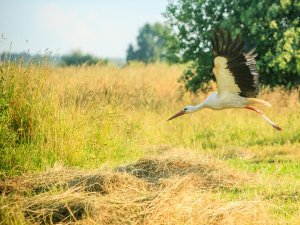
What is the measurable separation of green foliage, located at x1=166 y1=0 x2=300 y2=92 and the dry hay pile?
621cm

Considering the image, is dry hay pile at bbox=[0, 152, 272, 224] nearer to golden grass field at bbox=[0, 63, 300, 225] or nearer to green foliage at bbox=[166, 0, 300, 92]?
golden grass field at bbox=[0, 63, 300, 225]

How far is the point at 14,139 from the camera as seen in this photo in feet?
22.9

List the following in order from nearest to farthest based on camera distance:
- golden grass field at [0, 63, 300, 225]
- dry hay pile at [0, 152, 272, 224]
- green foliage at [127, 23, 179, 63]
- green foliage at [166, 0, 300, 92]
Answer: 1. dry hay pile at [0, 152, 272, 224]
2. golden grass field at [0, 63, 300, 225]
3. green foliage at [166, 0, 300, 92]
4. green foliage at [127, 23, 179, 63]

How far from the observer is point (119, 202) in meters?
4.43

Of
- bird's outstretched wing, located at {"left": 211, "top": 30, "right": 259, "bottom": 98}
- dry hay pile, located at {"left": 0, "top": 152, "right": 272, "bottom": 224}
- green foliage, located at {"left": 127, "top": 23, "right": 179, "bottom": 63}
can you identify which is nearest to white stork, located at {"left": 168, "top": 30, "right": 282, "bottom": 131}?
bird's outstretched wing, located at {"left": 211, "top": 30, "right": 259, "bottom": 98}

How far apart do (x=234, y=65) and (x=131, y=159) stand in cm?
210

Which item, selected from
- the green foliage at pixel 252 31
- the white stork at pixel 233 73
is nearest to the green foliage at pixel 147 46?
the green foliage at pixel 252 31

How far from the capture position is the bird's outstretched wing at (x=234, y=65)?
6746mm

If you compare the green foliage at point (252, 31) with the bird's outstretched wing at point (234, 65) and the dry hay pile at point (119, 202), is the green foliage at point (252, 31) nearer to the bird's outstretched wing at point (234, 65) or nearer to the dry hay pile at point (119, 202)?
the bird's outstretched wing at point (234, 65)

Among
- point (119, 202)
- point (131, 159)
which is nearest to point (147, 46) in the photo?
point (131, 159)

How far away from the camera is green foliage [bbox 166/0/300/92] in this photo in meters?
11.1

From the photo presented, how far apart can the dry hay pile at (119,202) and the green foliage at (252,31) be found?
6209mm

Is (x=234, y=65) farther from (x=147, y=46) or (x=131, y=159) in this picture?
(x=147, y=46)

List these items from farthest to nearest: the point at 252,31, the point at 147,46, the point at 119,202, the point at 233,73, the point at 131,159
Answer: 1. the point at 147,46
2. the point at 252,31
3. the point at 131,159
4. the point at 233,73
5. the point at 119,202
